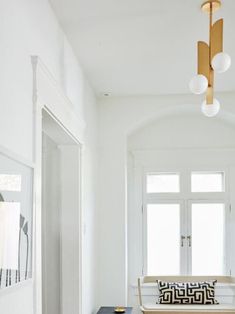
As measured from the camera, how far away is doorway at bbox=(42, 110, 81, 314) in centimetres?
403

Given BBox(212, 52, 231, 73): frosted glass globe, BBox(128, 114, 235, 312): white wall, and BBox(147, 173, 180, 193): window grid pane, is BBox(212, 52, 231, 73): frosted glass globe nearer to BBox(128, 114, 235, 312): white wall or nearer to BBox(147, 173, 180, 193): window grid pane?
BBox(128, 114, 235, 312): white wall

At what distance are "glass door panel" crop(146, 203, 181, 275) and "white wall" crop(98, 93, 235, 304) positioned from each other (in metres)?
0.50

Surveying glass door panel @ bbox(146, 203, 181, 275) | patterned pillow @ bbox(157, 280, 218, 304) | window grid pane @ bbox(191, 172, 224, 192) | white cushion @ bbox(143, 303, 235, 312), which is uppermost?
window grid pane @ bbox(191, 172, 224, 192)

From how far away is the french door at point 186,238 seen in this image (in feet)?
18.4

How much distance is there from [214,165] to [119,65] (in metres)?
2.02

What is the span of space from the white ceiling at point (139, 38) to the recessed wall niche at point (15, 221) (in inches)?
49.9

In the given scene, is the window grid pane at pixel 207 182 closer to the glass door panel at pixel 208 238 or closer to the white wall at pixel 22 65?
the glass door panel at pixel 208 238

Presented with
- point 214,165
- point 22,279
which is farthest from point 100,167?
point 22,279

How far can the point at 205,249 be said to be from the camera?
5617 millimetres

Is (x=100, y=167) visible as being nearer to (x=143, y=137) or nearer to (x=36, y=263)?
(x=143, y=137)

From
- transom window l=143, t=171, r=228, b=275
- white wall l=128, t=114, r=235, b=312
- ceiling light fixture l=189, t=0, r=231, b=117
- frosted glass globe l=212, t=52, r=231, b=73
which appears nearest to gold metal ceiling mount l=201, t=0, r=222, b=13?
ceiling light fixture l=189, t=0, r=231, b=117

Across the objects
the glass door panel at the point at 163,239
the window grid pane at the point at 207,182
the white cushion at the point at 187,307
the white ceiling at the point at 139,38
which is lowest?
the white cushion at the point at 187,307

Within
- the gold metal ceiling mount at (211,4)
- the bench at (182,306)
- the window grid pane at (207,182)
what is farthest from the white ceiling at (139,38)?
the bench at (182,306)

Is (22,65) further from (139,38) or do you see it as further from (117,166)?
(117,166)
